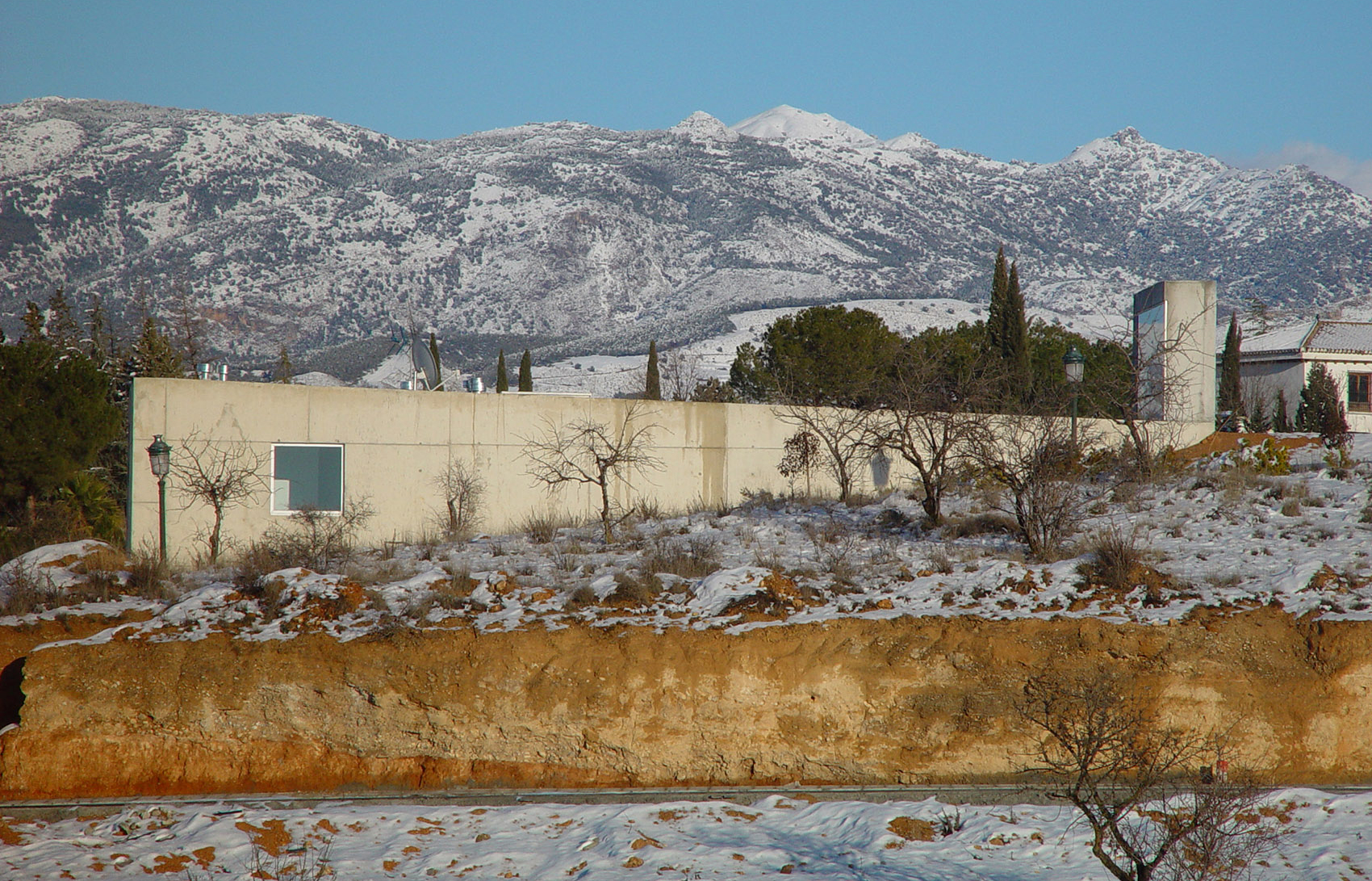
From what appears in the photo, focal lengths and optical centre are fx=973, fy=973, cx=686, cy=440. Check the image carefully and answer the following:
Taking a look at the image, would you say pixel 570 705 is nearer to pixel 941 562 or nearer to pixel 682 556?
pixel 682 556

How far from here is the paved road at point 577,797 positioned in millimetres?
10805

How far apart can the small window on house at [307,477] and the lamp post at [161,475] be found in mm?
1798

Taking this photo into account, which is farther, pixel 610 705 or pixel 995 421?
pixel 995 421

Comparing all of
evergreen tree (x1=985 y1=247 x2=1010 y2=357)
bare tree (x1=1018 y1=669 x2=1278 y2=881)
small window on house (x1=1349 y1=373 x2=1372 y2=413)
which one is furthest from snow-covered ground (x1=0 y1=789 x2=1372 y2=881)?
small window on house (x1=1349 y1=373 x2=1372 y2=413)

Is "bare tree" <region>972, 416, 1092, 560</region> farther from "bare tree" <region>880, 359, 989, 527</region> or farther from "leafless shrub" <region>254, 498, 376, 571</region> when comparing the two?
"leafless shrub" <region>254, 498, 376, 571</region>

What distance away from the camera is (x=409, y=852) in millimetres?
9539

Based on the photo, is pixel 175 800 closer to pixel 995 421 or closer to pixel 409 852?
pixel 409 852

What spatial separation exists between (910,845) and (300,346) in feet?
404

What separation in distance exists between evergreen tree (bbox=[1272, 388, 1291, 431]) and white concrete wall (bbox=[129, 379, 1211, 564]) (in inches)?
843

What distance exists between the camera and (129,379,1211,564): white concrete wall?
17250 millimetres

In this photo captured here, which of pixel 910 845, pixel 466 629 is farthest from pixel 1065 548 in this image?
pixel 466 629

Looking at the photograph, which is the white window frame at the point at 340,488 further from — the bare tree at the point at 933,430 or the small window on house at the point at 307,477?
the bare tree at the point at 933,430

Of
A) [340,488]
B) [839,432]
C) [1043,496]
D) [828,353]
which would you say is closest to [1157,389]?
[839,432]

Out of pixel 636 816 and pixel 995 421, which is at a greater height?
pixel 995 421
